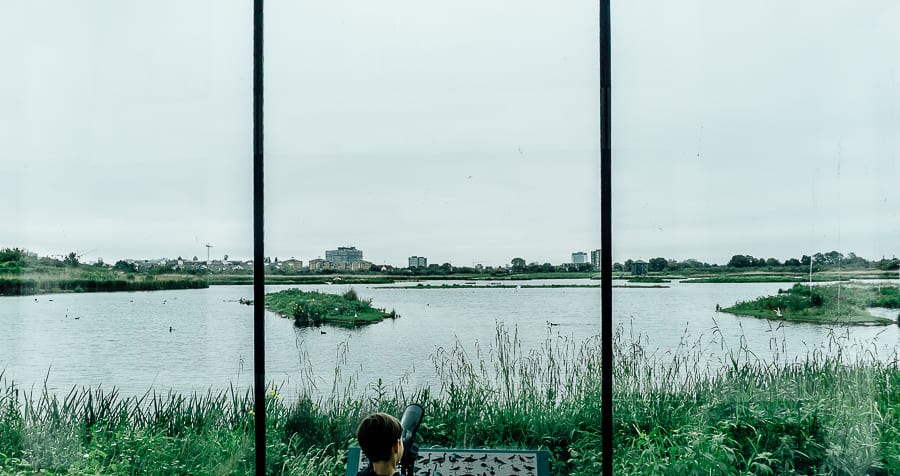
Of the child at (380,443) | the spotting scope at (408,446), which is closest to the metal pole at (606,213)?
the spotting scope at (408,446)

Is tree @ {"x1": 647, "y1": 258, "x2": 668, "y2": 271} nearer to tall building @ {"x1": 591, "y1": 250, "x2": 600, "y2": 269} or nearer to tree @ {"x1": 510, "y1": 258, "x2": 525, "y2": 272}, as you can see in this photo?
tall building @ {"x1": 591, "y1": 250, "x2": 600, "y2": 269}

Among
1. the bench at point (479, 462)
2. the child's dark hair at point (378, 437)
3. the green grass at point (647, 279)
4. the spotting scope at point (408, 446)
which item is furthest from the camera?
the green grass at point (647, 279)

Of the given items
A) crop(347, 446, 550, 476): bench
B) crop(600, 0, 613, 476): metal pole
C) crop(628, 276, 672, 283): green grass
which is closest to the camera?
crop(600, 0, 613, 476): metal pole

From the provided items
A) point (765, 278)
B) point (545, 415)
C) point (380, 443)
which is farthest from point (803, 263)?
point (380, 443)

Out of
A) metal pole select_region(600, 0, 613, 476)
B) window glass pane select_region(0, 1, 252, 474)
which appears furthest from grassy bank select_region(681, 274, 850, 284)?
window glass pane select_region(0, 1, 252, 474)

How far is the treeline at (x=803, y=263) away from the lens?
269 cm

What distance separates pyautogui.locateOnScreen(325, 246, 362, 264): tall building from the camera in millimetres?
2820

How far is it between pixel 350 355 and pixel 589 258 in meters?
1.03

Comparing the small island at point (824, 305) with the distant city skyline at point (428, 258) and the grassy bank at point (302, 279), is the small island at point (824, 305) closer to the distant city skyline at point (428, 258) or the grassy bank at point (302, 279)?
the distant city skyline at point (428, 258)

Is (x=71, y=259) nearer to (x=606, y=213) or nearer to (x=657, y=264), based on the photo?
(x=606, y=213)

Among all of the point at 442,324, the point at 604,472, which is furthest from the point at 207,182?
the point at 604,472

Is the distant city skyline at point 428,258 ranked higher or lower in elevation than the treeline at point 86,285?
higher

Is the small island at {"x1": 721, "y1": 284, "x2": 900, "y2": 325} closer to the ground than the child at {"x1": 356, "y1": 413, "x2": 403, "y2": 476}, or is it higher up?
higher up

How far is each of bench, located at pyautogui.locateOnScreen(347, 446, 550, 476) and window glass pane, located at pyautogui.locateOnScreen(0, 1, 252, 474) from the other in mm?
821
